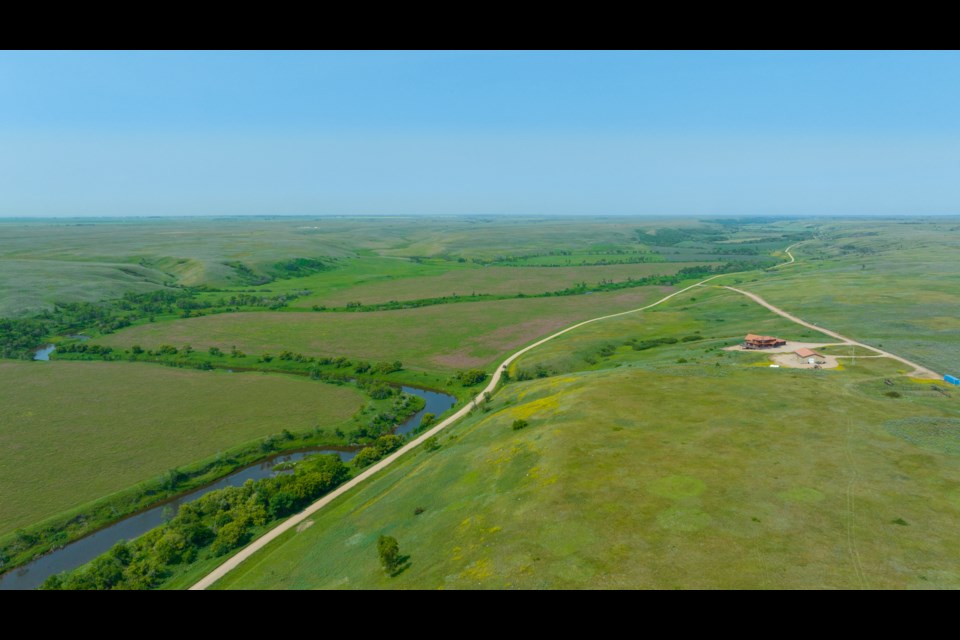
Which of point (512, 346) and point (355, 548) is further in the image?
point (512, 346)

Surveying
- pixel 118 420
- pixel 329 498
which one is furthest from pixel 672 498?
pixel 118 420

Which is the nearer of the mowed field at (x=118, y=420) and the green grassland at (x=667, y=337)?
the mowed field at (x=118, y=420)

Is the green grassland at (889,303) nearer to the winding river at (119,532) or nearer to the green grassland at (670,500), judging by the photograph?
the green grassland at (670,500)

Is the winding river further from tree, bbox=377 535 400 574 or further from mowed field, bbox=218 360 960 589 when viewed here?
tree, bbox=377 535 400 574

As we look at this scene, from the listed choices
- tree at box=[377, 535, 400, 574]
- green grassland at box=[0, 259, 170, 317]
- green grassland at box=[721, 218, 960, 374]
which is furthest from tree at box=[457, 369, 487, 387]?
green grassland at box=[0, 259, 170, 317]

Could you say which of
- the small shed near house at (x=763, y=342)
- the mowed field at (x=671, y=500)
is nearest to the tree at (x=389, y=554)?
the mowed field at (x=671, y=500)
